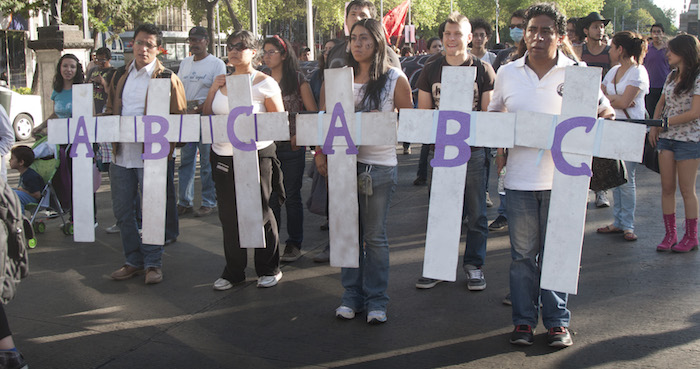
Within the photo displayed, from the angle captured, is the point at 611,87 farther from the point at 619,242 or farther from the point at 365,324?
the point at 365,324

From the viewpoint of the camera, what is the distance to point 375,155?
431 centimetres

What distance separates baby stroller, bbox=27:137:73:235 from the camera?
7.04 m

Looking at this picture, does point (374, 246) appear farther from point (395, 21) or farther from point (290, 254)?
point (395, 21)

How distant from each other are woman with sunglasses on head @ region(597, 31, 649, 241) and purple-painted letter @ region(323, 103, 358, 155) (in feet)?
10.6

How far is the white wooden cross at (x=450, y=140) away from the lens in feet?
12.4

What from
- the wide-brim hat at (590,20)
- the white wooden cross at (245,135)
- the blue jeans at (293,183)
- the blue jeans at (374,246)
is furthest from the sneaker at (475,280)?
the wide-brim hat at (590,20)

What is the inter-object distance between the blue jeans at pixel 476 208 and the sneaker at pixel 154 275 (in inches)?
93.5

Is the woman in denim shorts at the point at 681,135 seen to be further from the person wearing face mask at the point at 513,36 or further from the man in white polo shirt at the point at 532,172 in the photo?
the man in white polo shirt at the point at 532,172

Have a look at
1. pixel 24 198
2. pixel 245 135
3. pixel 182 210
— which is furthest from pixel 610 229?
pixel 24 198

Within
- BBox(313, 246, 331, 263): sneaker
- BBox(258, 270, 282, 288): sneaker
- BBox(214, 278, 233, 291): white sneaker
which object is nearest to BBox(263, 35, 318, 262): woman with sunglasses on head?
BBox(313, 246, 331, 263): sneaker

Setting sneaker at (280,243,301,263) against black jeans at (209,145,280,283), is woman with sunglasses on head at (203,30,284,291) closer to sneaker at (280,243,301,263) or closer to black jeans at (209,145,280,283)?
black jeans at (209,145,280,283)

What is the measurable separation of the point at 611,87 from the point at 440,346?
367 cm

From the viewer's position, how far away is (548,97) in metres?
3.87

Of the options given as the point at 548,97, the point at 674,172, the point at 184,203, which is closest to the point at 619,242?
the point at 674,172
